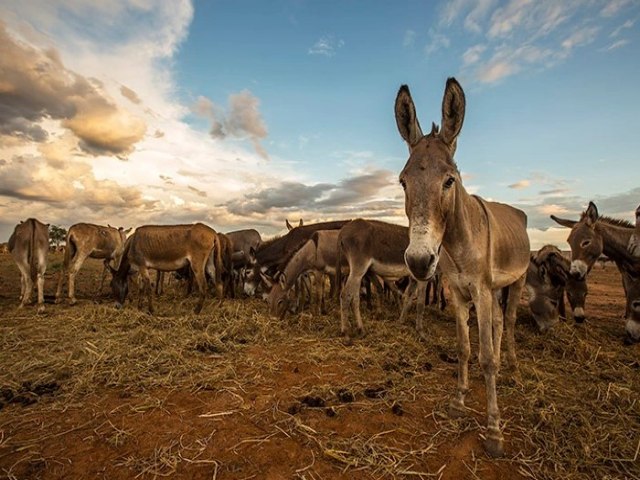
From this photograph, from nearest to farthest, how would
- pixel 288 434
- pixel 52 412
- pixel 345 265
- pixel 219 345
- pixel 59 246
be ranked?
pixel 288 434 < pixel 52 412 < pixel 219 345 < pixel 345 265 < pixel 59 246

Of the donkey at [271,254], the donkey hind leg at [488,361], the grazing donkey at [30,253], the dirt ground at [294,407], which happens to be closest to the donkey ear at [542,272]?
the dirt ground at [294,407]

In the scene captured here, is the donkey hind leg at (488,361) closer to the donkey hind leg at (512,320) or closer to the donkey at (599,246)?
the donkey hind leg at (512,320)

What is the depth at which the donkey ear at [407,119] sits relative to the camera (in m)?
3.40

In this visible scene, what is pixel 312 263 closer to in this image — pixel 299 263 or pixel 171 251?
pixel 299 263

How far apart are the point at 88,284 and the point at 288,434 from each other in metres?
15.7

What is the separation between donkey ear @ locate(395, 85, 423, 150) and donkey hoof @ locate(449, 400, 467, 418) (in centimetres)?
304

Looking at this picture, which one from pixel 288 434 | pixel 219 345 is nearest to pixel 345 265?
pixel 219 345

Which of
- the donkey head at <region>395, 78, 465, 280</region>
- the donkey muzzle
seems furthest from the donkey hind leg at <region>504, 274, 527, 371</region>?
the donkey muzzle

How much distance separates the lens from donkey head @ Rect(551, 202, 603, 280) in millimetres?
7633

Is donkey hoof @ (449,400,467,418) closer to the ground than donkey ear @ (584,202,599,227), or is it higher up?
closer to the ground

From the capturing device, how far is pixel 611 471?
302 centimetres

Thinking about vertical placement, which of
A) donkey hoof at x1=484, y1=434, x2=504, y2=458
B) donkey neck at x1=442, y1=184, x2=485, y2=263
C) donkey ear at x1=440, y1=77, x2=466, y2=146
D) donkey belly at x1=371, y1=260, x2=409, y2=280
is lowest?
donkey hoof at x1=484, y1=434, x2=504, y2=458

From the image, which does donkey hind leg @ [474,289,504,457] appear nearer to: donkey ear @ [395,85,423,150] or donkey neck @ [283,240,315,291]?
donkey ear @ [395,85,423,150]

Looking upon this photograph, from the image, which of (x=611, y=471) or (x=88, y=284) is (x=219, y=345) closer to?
(x=611, y=471)
